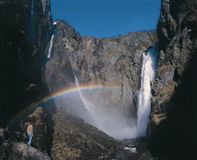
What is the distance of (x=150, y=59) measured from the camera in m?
58.3

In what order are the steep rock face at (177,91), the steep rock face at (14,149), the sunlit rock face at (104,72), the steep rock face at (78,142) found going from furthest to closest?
the sunlit rock face at (104,72) → the steep rock face at (177,91) → the steep rock face at (78,142) → the steep rock face at (14,149)

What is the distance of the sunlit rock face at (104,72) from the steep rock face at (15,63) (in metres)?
23.7

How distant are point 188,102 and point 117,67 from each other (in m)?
29.9

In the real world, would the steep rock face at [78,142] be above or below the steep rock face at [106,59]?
below

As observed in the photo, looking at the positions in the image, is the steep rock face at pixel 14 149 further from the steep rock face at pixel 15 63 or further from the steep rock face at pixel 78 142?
the steep rock face at pixel 78 142

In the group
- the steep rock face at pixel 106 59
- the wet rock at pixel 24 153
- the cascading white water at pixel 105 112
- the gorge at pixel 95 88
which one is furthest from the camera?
the steep rock face at pixel 106 59

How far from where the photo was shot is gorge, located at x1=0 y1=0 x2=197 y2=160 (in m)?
31.1

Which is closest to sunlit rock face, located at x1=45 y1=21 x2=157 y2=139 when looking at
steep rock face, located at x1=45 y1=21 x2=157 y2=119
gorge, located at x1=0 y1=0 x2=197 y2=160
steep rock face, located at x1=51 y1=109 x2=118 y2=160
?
steep rock face, located at x1=45 y1=21 x2=157 y2=119

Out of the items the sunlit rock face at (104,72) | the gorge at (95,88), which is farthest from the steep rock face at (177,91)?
the sunlit rock face at (104,72)

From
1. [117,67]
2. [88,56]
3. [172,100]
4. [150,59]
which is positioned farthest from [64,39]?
[172,100]

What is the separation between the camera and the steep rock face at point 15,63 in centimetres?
2933

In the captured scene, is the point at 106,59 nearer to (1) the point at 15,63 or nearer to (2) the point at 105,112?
(2) the point at 105,112

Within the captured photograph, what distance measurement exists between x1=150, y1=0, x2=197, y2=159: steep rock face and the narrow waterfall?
8936mm

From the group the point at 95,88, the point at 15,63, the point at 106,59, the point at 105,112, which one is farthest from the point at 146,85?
the point at 15,63
